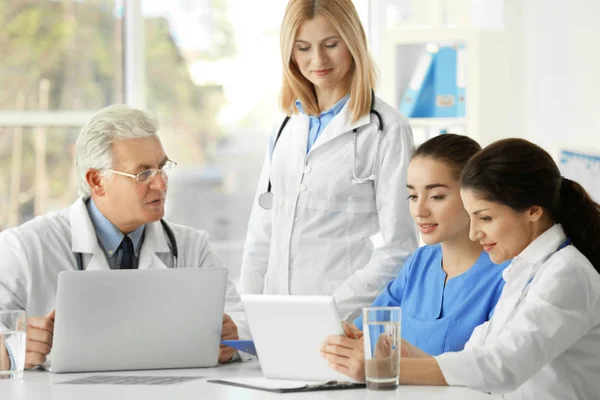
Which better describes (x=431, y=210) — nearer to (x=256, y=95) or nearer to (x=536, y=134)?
(x=536, y=134)

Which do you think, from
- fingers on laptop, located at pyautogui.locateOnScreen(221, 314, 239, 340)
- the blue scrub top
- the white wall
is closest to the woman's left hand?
the blue scrub top

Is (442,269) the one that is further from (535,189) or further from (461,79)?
(461,79)

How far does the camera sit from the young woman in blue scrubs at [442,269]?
2.04 m

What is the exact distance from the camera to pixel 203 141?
446 cm

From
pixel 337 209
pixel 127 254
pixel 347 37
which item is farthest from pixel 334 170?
pixel 127 254

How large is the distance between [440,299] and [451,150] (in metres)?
0.37

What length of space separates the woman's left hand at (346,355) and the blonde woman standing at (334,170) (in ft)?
2.39

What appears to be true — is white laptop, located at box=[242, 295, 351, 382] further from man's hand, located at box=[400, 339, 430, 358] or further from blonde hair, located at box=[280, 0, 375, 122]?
blonde hair, located at box=[280, 0, 375, 122]

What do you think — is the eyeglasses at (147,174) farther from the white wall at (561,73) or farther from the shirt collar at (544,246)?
the white wall at (561,73)

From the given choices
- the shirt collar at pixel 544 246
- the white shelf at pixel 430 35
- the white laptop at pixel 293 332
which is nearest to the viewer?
the white laptop at pixel 293 332

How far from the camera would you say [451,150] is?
7.18 ft

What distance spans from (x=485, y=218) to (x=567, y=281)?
23cm

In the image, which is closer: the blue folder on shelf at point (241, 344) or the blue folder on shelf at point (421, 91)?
the blue folder on shelf at point (241, 344)

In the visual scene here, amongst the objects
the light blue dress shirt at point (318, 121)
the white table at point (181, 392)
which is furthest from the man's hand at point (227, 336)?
the light blue dress shirt at point (318, 121)
